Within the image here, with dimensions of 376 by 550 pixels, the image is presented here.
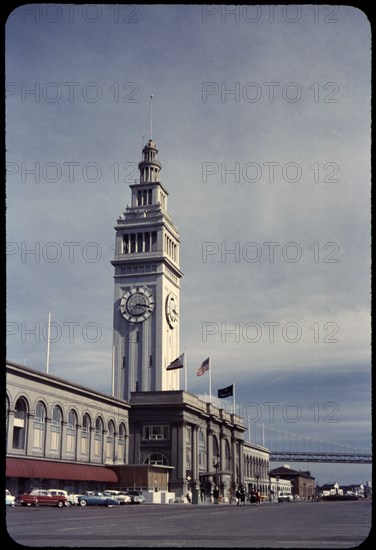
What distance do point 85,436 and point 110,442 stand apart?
9.08 meters

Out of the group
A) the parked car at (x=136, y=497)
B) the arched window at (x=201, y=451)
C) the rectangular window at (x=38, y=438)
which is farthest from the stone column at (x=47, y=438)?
the arched window at (x=201, y=451)

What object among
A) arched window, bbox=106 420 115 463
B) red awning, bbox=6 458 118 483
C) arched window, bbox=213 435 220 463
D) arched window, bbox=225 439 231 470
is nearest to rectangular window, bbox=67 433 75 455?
red awning, bbox=6 458 118 483

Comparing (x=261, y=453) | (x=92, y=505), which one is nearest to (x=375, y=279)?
(x=92, y=505)

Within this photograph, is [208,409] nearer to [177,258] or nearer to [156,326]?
[156,326]

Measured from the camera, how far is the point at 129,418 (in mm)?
103250

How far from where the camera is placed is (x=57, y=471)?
7688cm

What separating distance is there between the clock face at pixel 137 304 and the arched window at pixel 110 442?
22.8 m

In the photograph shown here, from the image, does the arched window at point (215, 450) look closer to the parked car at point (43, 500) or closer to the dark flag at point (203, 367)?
the dark flag at point (203, 367)

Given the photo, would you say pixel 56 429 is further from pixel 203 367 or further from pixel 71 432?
pixel 203 367

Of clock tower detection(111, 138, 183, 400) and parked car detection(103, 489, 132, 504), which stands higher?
clock tower detection(111, 138, 183, 400)

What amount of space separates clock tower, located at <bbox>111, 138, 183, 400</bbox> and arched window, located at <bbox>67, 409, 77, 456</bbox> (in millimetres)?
27311

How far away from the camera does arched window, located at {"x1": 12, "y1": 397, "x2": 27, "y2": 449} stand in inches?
2820

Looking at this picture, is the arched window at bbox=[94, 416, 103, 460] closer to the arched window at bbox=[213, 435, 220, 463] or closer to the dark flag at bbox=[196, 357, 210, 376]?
the dark flag at bbox=[196, 357, 210, 376]

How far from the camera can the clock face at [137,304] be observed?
11588cm
